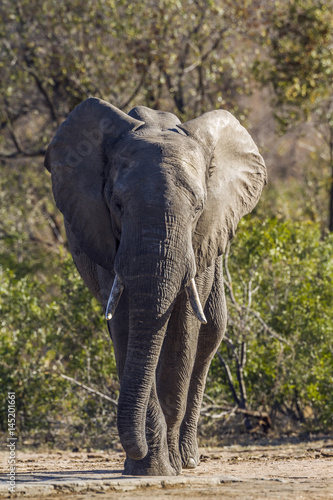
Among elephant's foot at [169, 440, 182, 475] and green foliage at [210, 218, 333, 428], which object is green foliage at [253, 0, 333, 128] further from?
elephant's foot at [169, 440, 182, 475]

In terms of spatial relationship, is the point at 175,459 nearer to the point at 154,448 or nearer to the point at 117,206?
the point at 154,448

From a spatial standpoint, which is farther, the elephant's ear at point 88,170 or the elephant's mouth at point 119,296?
the elephant's ear at point 88,170

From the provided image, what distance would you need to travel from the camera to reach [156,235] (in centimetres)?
423

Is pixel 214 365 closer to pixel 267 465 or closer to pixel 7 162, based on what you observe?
pixel 267 465

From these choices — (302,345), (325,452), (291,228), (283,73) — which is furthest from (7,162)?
(325,452)

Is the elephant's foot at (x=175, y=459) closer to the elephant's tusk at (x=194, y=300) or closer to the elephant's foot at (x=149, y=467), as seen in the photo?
the elephant's foot at (x=149, y=467)

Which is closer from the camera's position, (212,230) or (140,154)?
(140,154)

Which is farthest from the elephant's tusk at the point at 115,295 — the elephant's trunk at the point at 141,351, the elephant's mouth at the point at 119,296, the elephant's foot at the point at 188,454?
the elephant's foot at the point at 188,454

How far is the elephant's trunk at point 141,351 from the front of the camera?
4242mm

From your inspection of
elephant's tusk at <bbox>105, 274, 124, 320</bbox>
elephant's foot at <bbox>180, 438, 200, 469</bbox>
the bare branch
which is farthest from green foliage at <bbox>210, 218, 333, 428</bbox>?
elephant's tusk at <bbox>105, 274, 124, 320</bbox>

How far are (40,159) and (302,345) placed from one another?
666 cm

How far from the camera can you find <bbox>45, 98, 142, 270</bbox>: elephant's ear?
4.89 meters

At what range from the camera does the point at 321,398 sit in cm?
721

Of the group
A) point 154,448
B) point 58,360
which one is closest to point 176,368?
point 154,448
